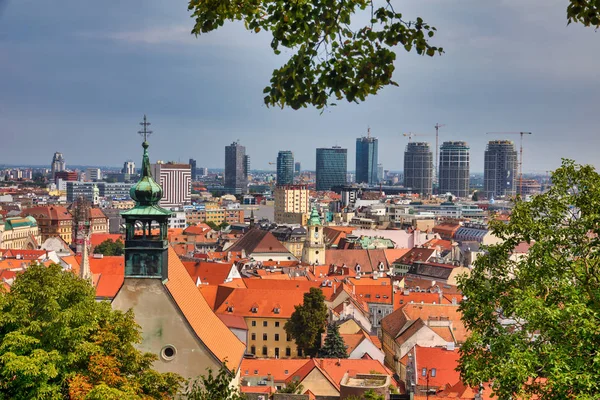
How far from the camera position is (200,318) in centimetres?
3134

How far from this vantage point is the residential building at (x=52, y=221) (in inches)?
6284

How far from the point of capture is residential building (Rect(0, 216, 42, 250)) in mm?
137375

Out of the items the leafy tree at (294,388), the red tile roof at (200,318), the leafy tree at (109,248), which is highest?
the red tile roof at (200,318)

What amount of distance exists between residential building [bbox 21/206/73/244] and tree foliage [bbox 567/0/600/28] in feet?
510

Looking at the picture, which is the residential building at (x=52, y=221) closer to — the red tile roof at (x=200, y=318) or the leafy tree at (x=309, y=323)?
the leafy tree at (x=309, y=323)

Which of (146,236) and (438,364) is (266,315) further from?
(146,236)

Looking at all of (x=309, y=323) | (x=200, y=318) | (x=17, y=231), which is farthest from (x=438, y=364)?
(x=17, y=231)

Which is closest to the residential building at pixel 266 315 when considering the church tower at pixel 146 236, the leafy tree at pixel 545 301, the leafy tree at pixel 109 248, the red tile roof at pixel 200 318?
the red tile roof at pixel 200 318

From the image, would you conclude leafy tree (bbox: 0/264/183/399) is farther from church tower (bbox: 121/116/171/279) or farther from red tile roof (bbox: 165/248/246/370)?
red tile roof (bbox: 165/248/246/370)

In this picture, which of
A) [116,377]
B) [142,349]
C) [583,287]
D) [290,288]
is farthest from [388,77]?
[290,288]

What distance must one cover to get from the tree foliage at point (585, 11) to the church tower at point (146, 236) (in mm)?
20688

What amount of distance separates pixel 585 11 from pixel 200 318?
2308cm

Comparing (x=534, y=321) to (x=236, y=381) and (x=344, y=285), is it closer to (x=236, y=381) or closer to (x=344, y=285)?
(x=236, y=381)

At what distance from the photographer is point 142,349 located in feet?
94.7
